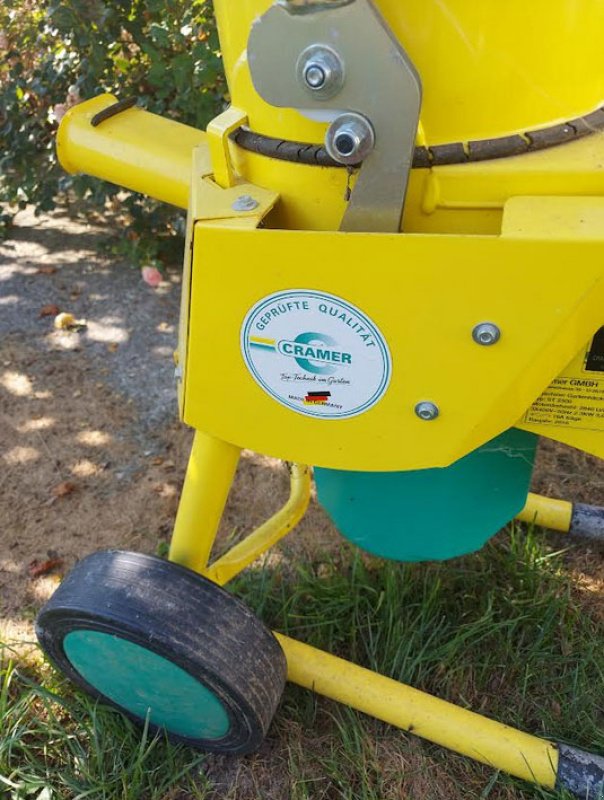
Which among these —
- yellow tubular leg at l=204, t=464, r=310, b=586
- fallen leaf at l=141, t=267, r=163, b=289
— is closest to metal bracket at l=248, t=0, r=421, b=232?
yellow tubular leg at l=204, t=464, r=310, b=586

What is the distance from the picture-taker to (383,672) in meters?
1.76

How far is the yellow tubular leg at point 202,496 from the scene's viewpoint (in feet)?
4.47

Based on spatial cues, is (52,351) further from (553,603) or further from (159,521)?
(553,603)

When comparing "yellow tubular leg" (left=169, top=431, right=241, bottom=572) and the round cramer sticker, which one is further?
"yellow tubular leg" (left=169, top=431, right=241, bottom=572)

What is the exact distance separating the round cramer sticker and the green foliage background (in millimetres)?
1708

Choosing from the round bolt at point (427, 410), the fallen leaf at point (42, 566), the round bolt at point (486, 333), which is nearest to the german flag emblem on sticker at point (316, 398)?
the round bolt at point (427, 410)

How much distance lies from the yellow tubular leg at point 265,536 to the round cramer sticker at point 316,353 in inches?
22.5

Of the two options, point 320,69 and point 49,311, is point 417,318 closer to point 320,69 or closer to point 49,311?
point 320,69

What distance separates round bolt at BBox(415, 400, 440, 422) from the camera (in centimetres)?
102

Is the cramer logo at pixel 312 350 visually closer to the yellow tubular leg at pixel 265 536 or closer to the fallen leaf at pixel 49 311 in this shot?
the yellow tubular leg at pixel 265 536

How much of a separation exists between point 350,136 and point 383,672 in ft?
4.21

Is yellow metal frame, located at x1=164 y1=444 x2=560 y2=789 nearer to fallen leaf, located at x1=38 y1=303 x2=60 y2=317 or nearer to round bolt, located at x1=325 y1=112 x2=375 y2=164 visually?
round bolt, located at x1=325 y1=112 x2=375 y2=164

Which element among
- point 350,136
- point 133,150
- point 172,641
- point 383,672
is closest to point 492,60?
point 350,136

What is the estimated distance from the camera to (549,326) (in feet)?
3.02
